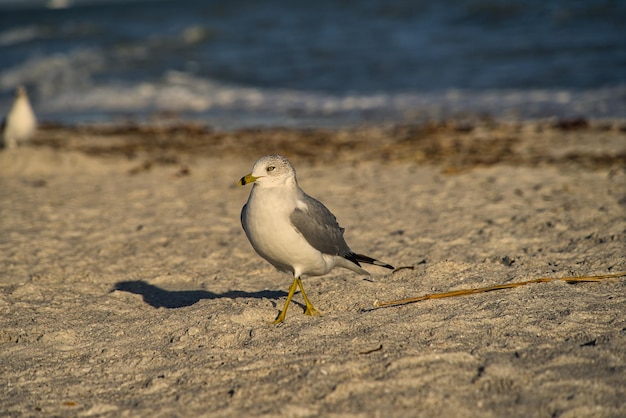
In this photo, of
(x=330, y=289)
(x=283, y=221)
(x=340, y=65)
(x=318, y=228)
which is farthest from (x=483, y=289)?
(x=340, y=65)

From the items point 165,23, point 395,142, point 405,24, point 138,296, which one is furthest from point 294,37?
point 138,296

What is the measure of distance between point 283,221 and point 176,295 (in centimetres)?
139

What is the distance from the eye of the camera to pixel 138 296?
518 centimetres

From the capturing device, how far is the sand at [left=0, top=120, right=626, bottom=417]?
11.2ft

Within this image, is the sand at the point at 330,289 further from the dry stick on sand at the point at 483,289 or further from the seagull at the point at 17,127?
the seagull at the point at 17,127

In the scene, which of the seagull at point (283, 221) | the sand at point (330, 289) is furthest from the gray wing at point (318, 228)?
the sand at point (330, 289)

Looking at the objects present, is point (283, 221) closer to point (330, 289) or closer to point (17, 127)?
point (330, 289)

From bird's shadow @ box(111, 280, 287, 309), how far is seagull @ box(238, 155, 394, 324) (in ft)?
2.43

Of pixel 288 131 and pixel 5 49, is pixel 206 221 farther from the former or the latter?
pixel 5 49

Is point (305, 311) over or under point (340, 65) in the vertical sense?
under

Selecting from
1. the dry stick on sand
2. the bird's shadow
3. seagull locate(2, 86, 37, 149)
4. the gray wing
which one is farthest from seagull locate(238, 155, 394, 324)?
seagull locate(2, 86, 37, 149)

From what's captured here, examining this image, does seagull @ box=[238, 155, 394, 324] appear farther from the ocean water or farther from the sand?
the ocean water

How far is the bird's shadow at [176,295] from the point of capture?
506 cm

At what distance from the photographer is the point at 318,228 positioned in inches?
172
